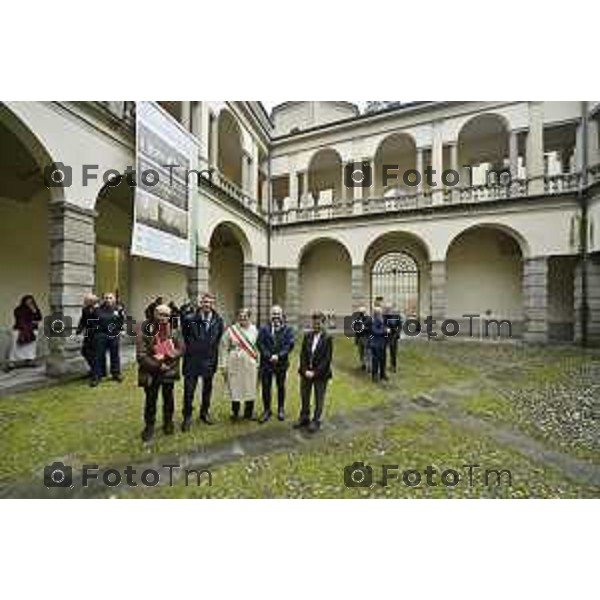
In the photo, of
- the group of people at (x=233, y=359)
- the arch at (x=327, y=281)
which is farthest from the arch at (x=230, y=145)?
the group of people at (x=233, y=359)

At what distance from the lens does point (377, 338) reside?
28.6 ft

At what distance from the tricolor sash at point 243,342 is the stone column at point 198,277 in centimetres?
698

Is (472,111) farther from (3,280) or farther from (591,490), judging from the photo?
(3,280)

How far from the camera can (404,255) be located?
19.7 meters

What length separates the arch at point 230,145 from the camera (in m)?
15.7

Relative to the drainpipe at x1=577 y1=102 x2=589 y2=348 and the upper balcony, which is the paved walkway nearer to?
the drainpipe at x1=577 y1=102 x2=589 y2=348

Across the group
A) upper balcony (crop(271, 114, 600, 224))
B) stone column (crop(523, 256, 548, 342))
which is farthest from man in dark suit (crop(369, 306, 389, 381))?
upper balcony (crop(271, 114, 600, 224))

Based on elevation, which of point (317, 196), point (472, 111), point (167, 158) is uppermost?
point (472, 111)

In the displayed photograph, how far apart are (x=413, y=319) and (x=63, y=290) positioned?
1595cm

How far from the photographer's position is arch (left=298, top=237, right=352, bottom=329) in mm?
20688

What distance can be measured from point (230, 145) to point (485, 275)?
46.0 ft

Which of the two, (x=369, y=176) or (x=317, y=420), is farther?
(x=369, y=176)

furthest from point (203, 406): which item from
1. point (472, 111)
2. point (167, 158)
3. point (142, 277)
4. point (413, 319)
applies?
point (472, 111)

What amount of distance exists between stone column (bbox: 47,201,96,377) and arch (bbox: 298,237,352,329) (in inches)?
507
